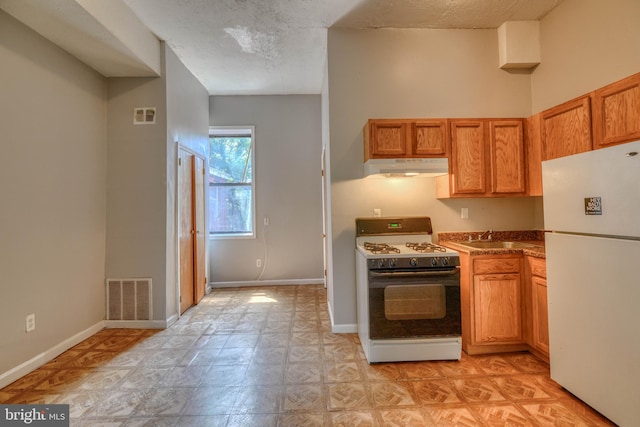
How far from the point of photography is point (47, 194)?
2.55 metres

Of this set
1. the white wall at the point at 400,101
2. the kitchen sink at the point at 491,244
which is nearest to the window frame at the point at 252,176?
the white wall at the point at 400,101

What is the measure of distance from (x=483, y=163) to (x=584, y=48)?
3.92 ft

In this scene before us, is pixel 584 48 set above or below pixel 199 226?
above

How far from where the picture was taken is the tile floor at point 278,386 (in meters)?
1.78

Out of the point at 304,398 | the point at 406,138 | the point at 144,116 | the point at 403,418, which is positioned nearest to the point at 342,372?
the point at 304,398

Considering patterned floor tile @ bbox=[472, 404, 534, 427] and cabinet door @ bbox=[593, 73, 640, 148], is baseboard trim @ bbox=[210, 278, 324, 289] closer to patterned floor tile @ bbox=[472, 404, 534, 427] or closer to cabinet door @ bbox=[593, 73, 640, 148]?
patterned floor tile @ bbox=[472, 404, 534, 427]

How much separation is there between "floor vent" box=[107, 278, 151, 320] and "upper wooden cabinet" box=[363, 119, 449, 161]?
283 centimetres

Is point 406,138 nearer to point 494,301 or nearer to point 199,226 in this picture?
point 494,301

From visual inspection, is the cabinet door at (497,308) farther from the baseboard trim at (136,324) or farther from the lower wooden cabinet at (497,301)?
the baseboard trim at (136,324)

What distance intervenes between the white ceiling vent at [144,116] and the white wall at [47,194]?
1.16 ft

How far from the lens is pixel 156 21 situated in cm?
295

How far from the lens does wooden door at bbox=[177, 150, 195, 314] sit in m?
3.60

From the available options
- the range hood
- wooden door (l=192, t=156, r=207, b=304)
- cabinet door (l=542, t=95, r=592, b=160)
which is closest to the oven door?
the range hood

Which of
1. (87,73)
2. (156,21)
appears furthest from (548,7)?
(87,73)
